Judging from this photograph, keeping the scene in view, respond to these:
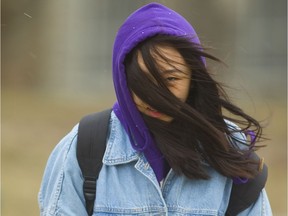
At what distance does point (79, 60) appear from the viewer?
660cm

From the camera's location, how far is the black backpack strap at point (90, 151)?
1.43 metres

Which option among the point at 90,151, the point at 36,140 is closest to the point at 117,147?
the point at 90,151

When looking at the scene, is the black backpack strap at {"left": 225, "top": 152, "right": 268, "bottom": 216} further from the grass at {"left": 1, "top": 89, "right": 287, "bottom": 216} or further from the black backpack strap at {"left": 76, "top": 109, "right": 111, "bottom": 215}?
the grass at {"left": 1, "top": 89, "right": 287, "bottom": 216}

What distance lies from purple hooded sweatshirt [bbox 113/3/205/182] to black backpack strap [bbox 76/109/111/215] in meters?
0.08

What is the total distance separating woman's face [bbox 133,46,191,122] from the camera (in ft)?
4.58

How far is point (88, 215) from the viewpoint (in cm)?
147

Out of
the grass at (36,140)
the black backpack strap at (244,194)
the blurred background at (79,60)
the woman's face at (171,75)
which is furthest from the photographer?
the blurred background at (79,60)

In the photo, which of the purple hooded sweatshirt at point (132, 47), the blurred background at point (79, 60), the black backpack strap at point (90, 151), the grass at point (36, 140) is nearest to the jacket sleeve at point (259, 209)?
the purple hooded sweatshirt at point (132, 47)

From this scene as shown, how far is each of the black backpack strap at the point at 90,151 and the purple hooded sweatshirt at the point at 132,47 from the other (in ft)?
0.26

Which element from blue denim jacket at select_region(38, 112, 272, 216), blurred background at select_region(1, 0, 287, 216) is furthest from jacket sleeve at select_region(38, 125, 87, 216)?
blurred background at select_region(1, 0, 287, 216)

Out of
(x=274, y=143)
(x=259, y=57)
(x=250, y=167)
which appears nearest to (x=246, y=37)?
(x=259, y=57)

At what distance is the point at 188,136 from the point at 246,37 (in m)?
4.99

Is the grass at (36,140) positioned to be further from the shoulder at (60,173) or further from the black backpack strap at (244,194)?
the shoulder at (60,173)

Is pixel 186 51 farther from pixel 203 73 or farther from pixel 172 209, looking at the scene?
pixel 172 209
